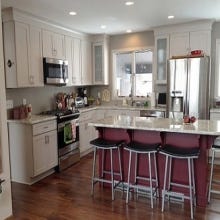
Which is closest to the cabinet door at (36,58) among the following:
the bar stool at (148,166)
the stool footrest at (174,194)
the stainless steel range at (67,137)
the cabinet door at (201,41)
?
the stainless steel range at (67,137)

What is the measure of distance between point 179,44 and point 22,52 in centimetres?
302

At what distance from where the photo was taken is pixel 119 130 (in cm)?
348

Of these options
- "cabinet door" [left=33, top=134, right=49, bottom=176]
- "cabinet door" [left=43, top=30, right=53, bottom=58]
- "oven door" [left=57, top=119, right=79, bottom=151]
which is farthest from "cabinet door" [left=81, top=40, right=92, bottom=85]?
"cabinet door" [left=33, top=134, right=49, bottom=176]

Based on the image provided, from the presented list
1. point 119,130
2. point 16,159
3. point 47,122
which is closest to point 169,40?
point 119,130

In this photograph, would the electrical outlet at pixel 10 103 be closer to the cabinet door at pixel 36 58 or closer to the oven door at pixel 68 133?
the cabinet door at pixel 36 58

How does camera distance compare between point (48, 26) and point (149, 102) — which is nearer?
point (48, 26)

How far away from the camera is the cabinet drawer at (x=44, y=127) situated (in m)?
3.76

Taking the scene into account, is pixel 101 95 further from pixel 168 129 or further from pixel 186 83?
pixel 168 129

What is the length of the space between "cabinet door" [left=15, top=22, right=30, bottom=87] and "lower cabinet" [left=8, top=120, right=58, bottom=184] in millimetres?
725

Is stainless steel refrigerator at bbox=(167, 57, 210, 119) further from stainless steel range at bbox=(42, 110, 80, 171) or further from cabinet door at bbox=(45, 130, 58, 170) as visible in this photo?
cabinet door at bbox=(45, 130, 58, 170)

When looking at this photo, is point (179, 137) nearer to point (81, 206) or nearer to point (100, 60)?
point (81, 206)

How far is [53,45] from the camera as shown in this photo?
4590 mm

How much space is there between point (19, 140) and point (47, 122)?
51 cm

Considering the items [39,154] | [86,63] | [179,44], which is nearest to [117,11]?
[179,44]
